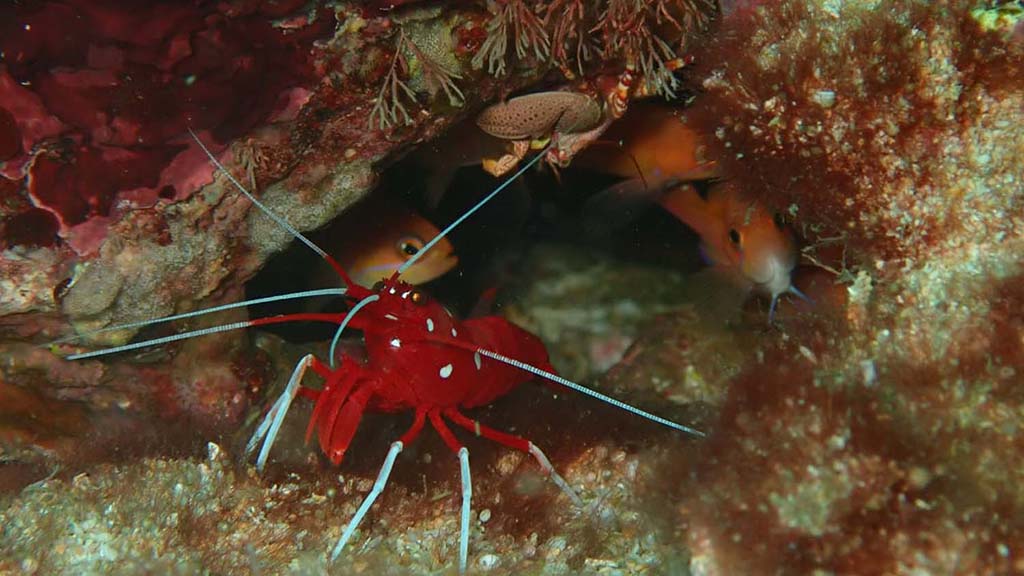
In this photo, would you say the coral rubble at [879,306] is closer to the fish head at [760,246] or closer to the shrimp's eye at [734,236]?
the fish head at [760,246]

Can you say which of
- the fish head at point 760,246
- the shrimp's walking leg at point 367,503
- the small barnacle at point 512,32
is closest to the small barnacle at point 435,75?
the small barnacle at point 512,32

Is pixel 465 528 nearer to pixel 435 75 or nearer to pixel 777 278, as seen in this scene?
pixel 435 75

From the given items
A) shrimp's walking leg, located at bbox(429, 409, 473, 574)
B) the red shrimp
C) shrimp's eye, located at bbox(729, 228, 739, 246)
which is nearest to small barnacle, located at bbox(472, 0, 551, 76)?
the red shrimp

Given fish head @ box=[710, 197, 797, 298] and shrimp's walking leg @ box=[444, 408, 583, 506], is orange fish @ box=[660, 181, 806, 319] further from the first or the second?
shrimp's walking leg @ box=[444, 408, 583, 506]

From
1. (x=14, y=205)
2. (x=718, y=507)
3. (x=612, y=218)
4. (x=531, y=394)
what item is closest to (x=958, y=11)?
(x=718, y=507)

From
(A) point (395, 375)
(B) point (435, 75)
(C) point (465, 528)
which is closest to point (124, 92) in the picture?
(B) point (435, 75)

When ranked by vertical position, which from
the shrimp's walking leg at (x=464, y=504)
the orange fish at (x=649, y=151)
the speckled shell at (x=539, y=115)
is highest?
the speckled shell at (x=539, y=115)

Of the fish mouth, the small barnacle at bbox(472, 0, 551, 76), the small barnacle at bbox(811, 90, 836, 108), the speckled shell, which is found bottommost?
the fish mouth
